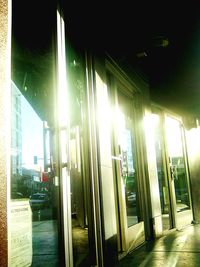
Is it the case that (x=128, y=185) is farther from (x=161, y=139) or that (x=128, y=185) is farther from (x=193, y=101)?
(x=193, y=101)

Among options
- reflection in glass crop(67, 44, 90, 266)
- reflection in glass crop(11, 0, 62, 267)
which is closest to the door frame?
reflection in glass crop(67, 44, 90, 266)

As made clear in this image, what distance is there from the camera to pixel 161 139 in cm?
623

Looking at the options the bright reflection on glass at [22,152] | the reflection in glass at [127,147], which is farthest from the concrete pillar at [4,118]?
the reflection in glass at [127,147]

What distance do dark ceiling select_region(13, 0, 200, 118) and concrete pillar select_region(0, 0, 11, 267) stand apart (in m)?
0.95

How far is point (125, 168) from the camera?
14.0 ft

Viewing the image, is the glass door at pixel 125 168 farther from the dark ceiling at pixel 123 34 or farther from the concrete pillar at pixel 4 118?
the concrete pillar at pixel 4 118

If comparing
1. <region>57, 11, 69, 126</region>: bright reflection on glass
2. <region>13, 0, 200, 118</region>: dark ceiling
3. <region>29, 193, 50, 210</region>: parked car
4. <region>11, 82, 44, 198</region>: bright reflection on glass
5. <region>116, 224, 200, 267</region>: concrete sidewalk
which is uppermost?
<region>13, 0, 200, 118</region>: dark ceiling

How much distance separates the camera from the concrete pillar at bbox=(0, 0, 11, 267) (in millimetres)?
1443

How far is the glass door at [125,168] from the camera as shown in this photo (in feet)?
12.6

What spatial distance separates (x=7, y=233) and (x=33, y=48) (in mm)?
3671

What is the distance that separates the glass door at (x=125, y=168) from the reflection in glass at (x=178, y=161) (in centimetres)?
149

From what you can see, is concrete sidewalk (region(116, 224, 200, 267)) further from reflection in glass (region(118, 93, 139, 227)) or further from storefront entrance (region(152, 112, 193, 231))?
storefront entrance (region(152, 112, 193, 231))

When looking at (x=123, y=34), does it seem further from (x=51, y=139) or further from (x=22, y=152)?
(x=22, y=152)

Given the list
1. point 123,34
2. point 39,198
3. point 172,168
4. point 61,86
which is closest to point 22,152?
point 61,86
